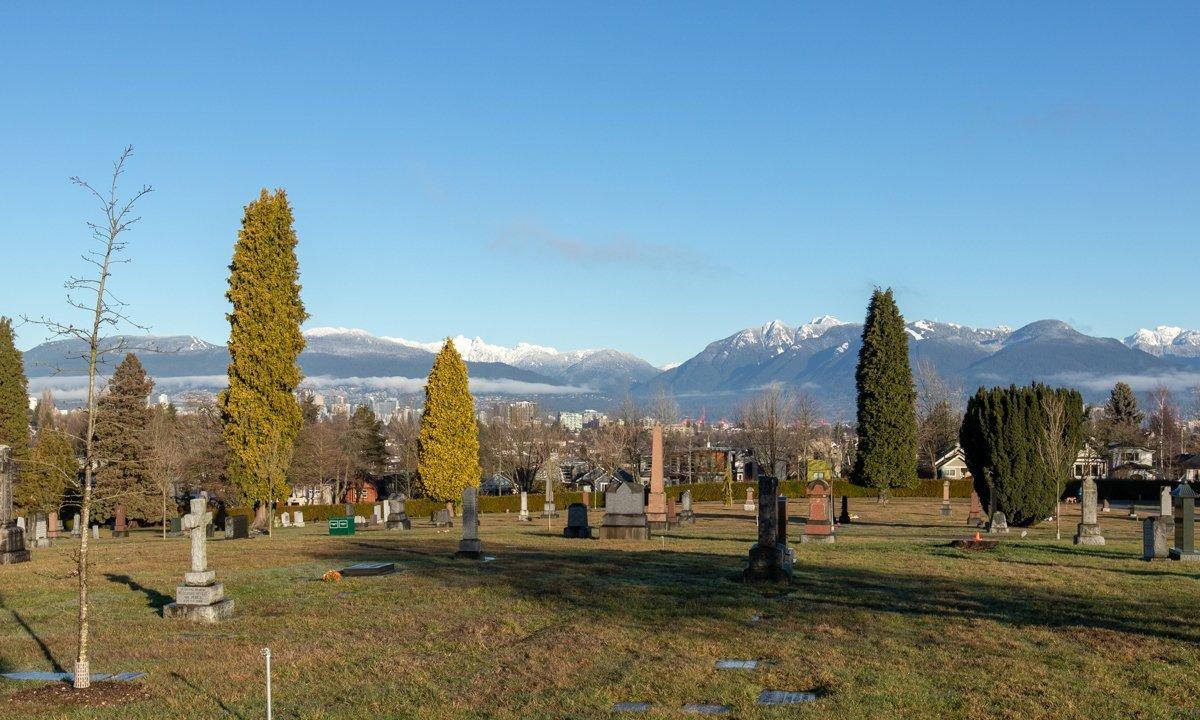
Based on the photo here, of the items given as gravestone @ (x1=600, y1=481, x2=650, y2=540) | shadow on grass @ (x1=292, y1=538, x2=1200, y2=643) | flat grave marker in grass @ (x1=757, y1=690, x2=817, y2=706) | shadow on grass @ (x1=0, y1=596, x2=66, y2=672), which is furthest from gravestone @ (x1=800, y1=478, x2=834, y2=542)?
shadow on grass @ (x1=0, y1=596, x2=66, y2=672)

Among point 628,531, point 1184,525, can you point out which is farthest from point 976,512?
point 628,531

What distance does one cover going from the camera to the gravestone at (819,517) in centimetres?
2966

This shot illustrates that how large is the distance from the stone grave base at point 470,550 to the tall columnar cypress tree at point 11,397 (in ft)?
144

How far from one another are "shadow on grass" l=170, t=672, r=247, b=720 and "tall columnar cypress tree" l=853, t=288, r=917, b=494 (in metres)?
54.4

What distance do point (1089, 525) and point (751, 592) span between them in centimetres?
1523

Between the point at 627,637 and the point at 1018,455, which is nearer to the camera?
the point at 627,637

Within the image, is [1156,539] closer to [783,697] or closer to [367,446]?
[783,697]

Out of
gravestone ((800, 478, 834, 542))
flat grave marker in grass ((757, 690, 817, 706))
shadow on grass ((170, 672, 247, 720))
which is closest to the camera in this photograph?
shadow on grass ((170, 672, 247, 720))

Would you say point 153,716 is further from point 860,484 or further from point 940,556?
point 860,484

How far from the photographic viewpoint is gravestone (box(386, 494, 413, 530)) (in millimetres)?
39656

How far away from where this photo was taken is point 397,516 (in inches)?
1567

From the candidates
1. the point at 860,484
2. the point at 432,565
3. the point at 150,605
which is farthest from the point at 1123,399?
the point at 150,605

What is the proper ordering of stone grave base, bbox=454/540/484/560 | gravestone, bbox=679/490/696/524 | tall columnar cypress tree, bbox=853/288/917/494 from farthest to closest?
tall columnar cypress tree, bbox=853/288/917/494, gravestone, bbox=679/490/696/524, stone grave base, bbox=454/540/484/560

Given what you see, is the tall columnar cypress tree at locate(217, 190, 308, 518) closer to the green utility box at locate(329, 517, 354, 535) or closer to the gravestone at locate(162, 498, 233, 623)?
the green utility box at locate(329, 517, 354, 535)
